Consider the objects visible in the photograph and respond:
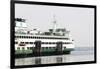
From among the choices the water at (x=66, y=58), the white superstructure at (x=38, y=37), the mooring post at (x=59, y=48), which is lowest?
the water at (x=66, y=58)

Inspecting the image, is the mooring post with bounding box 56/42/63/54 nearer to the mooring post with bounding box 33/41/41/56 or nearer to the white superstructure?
the white superstructure

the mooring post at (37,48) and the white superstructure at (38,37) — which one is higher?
the white superstructure at (38,37)

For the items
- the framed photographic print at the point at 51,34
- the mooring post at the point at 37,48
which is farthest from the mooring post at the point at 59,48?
the mooring post at the point at 37,48

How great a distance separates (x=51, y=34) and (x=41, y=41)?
4.7 inches

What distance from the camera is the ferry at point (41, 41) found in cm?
197

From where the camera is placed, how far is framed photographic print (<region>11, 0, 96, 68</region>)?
196 centimetres

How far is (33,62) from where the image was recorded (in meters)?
2.01

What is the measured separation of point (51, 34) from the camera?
6.79 ft

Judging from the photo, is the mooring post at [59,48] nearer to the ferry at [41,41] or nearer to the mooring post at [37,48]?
the ferry at [41,41]

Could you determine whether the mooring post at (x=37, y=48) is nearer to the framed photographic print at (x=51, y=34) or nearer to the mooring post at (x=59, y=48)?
the framed photographic print at (x=51, y=34)

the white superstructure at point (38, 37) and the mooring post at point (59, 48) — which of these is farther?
the mooring post at point (59, 48)

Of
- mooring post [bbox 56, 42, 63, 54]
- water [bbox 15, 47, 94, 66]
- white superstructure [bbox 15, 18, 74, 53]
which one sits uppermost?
white superstructure [bbox 15, 18, 74, 53]

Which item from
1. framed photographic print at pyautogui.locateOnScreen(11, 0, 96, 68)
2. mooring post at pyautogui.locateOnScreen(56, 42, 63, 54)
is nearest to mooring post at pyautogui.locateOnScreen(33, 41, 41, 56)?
framed photographic print at pyautogui.locateOnScreen(11, 0, 96, 68)

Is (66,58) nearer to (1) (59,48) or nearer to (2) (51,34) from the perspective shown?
(1) (59,48)
